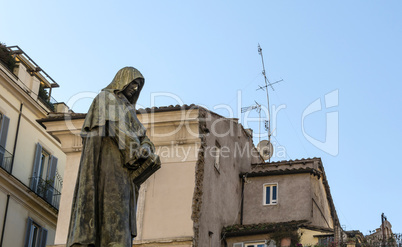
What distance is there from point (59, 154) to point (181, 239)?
10.4 metres

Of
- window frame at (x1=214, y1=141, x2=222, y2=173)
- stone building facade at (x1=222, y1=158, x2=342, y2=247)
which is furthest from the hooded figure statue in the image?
window frame at (x1=214, y1=141, x2=222, y2=173)

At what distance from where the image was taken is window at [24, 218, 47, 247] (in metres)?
33.2

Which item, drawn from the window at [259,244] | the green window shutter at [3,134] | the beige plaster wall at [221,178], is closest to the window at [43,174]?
the green window shutter at [3,134]

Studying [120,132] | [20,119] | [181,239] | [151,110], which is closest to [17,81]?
[20,119]

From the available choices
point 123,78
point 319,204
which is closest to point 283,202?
point 319,204

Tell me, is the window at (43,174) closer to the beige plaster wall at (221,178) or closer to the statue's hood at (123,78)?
the beige plaster wall at (221,178)

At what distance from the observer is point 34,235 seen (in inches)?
1336

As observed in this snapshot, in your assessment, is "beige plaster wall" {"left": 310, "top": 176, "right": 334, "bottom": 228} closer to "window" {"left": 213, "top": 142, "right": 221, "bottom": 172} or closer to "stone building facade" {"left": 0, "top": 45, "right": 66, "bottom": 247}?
"window" {"left": 213, "top": 142, "right": 221, "bottom": 172}

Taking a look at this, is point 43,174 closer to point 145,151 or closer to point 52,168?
point 52,168

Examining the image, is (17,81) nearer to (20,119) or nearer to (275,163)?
(20,119)

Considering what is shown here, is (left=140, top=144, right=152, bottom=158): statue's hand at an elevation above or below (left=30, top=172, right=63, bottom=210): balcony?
below

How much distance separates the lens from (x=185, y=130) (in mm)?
30688

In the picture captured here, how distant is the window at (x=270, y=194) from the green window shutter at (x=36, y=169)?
9616 mm

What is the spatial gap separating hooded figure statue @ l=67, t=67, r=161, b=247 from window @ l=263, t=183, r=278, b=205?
84.8 feet
